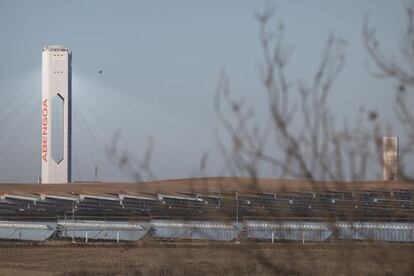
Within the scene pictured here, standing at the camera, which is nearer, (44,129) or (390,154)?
(390,154)

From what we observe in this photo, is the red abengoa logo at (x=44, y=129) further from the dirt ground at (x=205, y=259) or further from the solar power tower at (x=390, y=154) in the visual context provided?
the solar power tower at (x=390, y=154)

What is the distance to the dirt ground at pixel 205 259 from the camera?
21.0ft

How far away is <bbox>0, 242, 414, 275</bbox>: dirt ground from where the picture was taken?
21.0 feet

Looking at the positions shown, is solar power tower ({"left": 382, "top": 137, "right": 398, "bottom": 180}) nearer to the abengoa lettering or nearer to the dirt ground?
the dirt ground

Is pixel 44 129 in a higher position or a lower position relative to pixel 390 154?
higher

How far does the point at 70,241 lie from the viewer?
34.2 m

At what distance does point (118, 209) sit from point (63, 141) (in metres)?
34.9

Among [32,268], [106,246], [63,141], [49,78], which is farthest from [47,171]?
[32,268]

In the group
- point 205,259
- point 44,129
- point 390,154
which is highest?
point 44,129

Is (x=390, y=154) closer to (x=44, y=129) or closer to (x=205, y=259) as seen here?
(x=205, y=259)

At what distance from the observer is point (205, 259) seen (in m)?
16.4

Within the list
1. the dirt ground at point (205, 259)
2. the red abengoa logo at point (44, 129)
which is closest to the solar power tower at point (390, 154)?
the dirt ground at point (205, 259)

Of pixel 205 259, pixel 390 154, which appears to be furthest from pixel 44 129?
pixel 390 154

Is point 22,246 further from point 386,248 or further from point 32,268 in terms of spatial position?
point 386,248
